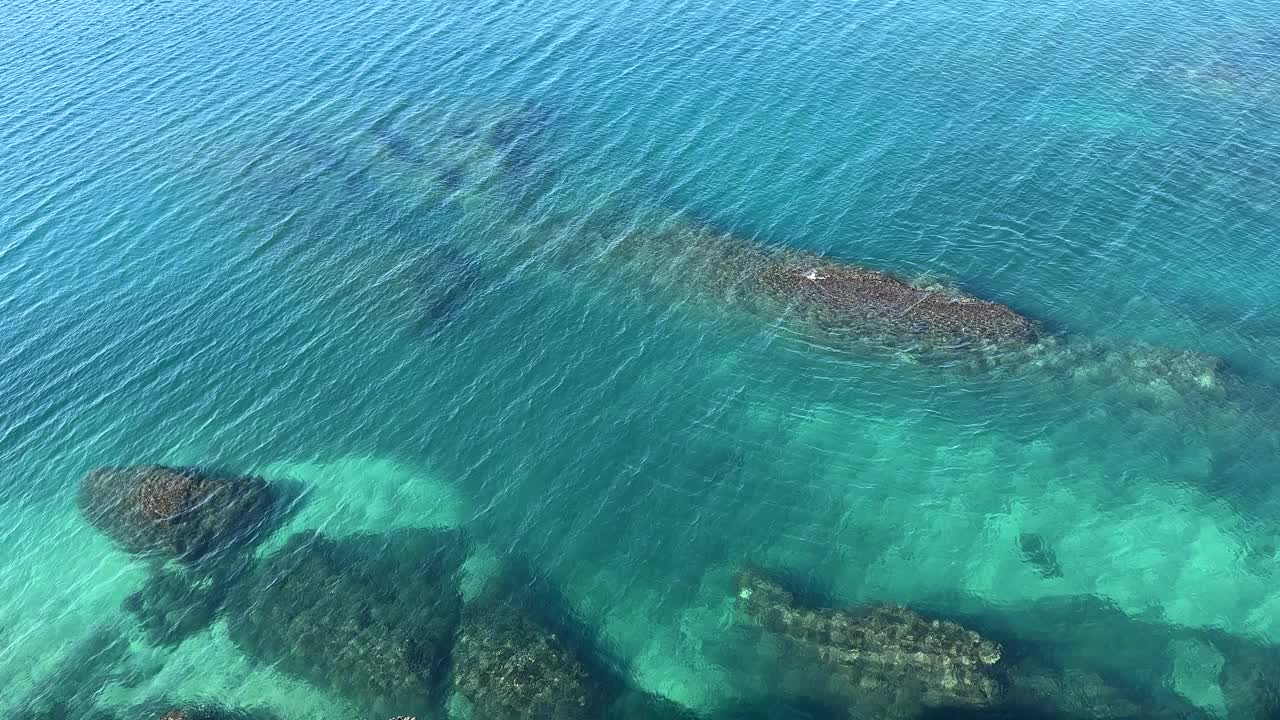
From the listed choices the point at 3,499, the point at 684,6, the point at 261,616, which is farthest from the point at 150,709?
the point at 684,6

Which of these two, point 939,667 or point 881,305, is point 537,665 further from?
point 881,305

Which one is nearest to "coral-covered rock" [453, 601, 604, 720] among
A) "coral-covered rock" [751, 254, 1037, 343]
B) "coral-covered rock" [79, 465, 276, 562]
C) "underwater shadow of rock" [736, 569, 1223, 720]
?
"underwater shadow of rock" [736, 569, 1223, 720]

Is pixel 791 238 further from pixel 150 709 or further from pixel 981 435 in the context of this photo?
pixel 150 709

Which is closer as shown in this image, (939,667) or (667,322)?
(939,667)

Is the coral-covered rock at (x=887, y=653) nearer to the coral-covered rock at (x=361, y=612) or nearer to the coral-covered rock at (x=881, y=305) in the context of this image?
the coral-covered rock at (x=361, y=612)

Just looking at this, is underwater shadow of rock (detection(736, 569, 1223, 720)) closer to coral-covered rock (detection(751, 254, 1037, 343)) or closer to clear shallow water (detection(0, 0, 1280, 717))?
clear shallow water (detection(0, 0, 1280, 717))

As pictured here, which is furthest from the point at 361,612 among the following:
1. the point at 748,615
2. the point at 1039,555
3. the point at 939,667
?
the point at 1039,555
